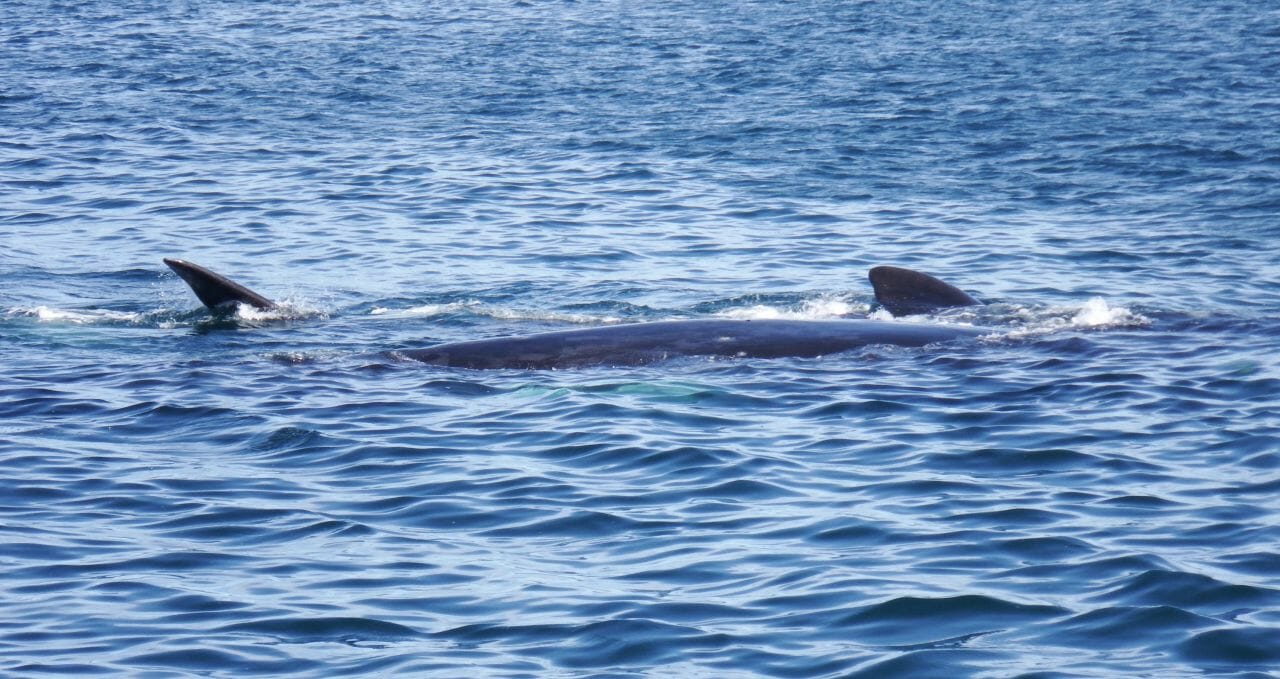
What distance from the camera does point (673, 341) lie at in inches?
632

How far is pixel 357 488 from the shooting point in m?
11.8

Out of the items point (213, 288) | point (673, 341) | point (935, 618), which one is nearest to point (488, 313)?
point (213, 288)

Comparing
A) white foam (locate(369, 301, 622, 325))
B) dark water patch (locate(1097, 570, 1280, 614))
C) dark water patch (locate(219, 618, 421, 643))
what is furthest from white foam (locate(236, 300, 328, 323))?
dark water patch (locate(1097, 570, 1280, 614))

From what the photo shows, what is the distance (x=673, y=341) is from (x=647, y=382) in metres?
1.19

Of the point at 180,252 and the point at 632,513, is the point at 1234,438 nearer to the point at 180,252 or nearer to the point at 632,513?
the point at 632,513

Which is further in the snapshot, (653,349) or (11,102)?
(11,102)

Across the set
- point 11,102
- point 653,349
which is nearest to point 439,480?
point 653,349

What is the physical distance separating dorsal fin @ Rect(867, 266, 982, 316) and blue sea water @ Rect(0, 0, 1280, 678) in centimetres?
44

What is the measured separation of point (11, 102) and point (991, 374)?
27.5m

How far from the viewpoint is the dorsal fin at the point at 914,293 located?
1823cm

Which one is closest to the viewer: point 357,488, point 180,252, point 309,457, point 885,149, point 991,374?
point 357,488

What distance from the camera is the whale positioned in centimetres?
1586

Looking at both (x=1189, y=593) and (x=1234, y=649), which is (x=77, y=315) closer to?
(x=1189, y=593)

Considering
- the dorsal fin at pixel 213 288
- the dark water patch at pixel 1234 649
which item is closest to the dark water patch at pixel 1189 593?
the dark water patch at pixel 1234 649
